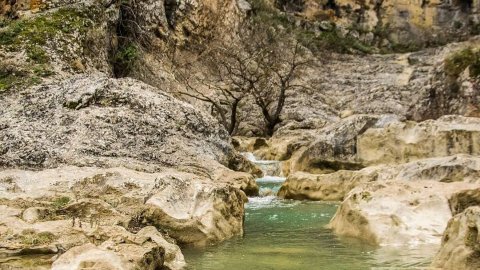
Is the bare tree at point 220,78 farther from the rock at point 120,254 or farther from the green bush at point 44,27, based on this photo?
the rock at point 120,254

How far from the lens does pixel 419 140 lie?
1380 centimetres

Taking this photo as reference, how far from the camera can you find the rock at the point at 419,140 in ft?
43.3

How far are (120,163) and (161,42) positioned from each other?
75.5 ft

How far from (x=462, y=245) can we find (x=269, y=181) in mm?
9938

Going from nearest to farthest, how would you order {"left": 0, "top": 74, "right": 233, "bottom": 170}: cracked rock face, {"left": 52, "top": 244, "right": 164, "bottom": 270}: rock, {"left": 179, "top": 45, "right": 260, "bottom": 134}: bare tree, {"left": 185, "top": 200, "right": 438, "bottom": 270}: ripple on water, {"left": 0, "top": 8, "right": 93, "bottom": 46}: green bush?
{"left": 52, "top": 244, "right": 164, "bottom": 270}: rock → {"left": 185, "top": 200, "right": 438, "bottom": 270}: ripple on water → {"left": 0, "top": 74, "right": 233, "bottom": 170}: cracked rock face → {"left": 0, "top": 8, "right": 93, "bottom": 46}: green bush → {"left": 179, "top": 45, "right": 260, "bottom": 134}: bare tree

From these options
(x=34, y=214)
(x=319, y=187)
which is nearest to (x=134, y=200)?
(x=34, y=214)

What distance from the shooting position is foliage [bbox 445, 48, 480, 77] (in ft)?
58.8

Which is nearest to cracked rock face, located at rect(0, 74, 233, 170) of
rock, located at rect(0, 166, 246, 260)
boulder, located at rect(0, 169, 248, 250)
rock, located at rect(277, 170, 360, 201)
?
rock, located at rect(0, 166, 246, 260)

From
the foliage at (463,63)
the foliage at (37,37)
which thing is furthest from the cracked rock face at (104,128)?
the foliage at (463,63)

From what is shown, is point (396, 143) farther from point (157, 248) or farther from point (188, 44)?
point (188, 44)

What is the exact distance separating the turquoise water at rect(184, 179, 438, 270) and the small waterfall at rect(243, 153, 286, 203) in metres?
3.17

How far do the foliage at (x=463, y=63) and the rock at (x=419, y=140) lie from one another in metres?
4.49

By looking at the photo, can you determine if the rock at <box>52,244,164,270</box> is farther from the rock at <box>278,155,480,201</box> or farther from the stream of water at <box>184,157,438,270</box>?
the rock at <box>278,155,480,201</box>

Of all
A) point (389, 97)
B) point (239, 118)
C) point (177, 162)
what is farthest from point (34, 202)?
point (389, 97)
